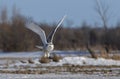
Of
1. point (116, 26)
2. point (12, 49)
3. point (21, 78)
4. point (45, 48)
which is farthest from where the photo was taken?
point (116, 26)

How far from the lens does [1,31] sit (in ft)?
242

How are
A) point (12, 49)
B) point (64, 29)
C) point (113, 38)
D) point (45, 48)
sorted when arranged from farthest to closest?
point (64, 29) → point (12, 49) → point (113, 38) → point (45, 48)

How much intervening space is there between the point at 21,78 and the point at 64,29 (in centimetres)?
6710

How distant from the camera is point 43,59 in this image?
1319 inches

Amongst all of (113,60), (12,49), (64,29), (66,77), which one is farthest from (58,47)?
(66,77)

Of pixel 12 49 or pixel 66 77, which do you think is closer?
pixel 66 77

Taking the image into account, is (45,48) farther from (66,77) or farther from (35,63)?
(66,77)

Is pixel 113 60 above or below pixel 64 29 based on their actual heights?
below

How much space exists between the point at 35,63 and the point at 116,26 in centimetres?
4565

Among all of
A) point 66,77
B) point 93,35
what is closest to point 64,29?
point 93,35

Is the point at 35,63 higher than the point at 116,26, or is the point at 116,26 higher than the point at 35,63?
the point at 116,26

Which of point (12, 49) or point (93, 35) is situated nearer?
point (12, 49)

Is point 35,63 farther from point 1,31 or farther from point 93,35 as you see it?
point 93,35

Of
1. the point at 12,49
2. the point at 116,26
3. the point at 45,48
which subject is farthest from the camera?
the point at 116,26
